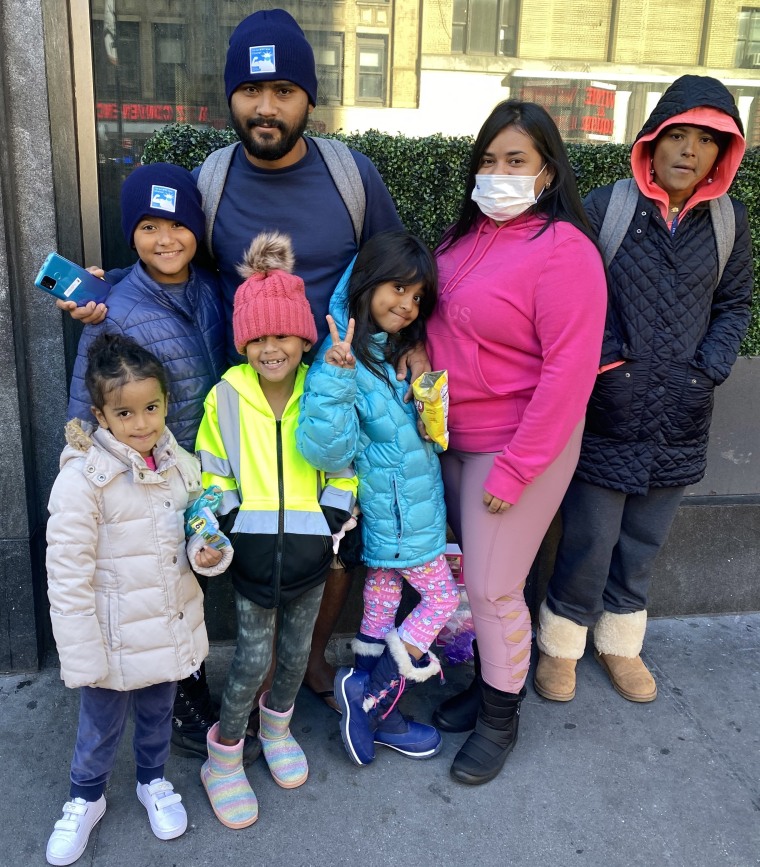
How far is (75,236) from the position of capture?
3326 mm

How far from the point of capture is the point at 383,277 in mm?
2475

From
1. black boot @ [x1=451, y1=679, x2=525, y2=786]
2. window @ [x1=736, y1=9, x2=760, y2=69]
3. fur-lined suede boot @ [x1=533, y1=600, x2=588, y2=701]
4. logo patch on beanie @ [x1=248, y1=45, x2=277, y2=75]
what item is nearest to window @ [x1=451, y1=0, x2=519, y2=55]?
window @ [x1=736, y1=9, x2=760, y2=69]

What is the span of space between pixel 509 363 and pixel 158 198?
1.22 metres

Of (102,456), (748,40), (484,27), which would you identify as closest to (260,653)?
(102,456)

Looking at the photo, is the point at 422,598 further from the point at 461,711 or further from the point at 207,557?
the point at 207,557

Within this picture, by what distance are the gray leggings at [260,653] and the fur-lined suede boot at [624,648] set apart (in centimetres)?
139

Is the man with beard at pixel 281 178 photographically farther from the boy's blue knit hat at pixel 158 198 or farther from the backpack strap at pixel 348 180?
the boy's blue knit hat at pixel 158 198

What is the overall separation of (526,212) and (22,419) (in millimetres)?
2098

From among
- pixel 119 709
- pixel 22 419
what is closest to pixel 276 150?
pixel 22 419

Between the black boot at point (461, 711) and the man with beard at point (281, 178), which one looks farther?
the black boot at point (461, 711)

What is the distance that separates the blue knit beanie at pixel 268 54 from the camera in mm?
2445

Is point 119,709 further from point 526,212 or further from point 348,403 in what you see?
point 526,212

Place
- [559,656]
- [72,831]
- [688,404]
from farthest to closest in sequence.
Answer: [559,656] < [688,404] < [72,831]

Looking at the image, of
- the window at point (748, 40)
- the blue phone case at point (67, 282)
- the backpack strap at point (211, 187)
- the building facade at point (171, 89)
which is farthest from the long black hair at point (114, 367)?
the window at point (748, 40)
